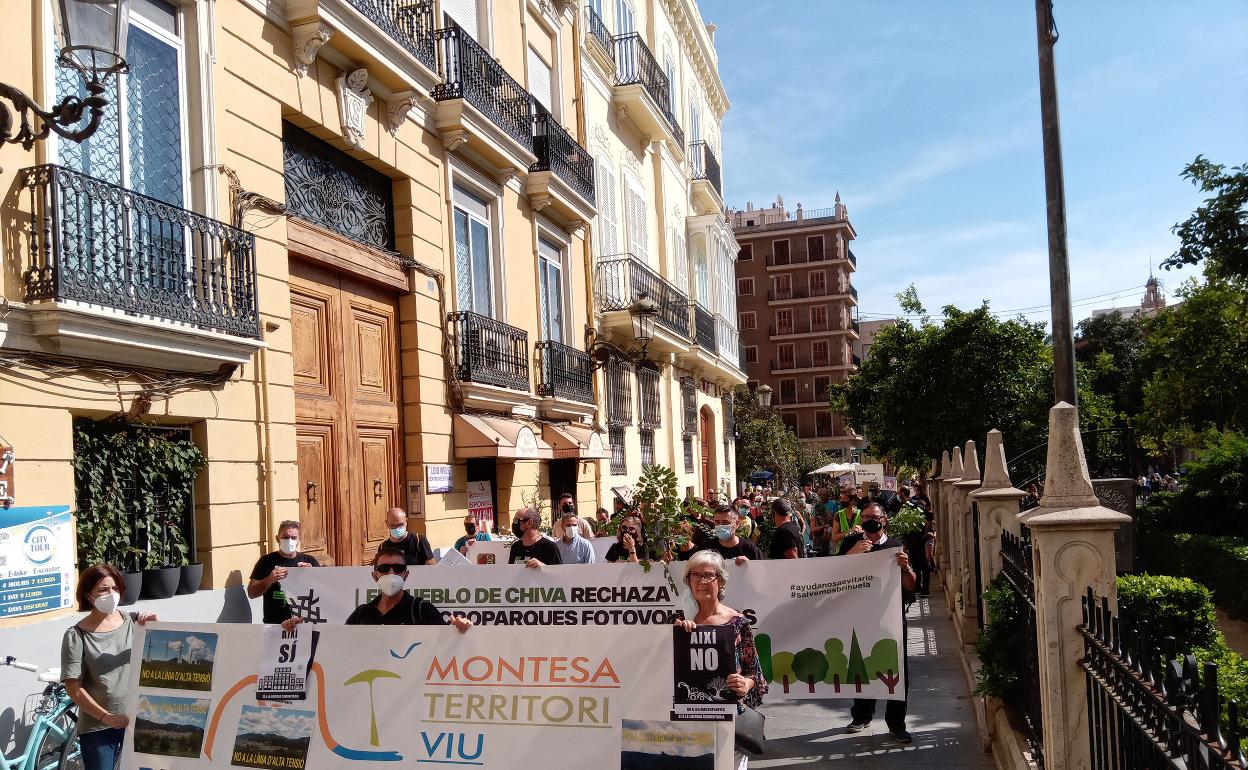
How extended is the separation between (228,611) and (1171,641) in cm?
825

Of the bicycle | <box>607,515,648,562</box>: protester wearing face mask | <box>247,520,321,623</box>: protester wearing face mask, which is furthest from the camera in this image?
<box>607,515,648,562</box>: protester wearing face mask

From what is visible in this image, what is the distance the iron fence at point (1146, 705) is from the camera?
2668 mm

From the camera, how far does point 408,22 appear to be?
539 inches

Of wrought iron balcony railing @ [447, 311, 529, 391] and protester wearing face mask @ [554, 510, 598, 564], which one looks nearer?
protester wearing face mask @ [554, 510, 598, 564]

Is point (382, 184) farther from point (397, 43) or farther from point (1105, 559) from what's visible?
point (1105, 559)

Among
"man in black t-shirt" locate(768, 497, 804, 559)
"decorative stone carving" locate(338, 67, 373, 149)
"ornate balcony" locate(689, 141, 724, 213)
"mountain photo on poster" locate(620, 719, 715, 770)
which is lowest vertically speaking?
"mountain photo on poster" locate(620, 719, 715, 770)

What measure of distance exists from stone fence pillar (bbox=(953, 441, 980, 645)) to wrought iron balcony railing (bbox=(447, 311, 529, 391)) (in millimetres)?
6448

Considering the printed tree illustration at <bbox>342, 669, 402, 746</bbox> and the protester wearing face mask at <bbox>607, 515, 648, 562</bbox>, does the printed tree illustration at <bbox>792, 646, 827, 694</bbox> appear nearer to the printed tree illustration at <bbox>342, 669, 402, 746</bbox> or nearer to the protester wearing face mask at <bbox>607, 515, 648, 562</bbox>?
the protester wearing face mask at <bbox>607, 515, 648, 562</bbox>

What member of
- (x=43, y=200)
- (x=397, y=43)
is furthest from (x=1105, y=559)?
(x=397, y=43)

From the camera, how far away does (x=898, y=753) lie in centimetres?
756

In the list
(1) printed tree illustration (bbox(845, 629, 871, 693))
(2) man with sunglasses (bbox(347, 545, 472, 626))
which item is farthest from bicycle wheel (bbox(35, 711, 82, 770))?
(1) printed tree illustration (bbox(845, 629, 871, 693))

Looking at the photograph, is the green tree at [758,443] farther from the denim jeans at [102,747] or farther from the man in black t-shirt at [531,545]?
the denim jeans at [102,747]

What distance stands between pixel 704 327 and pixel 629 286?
800 cm

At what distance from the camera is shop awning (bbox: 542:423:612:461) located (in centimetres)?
1783
